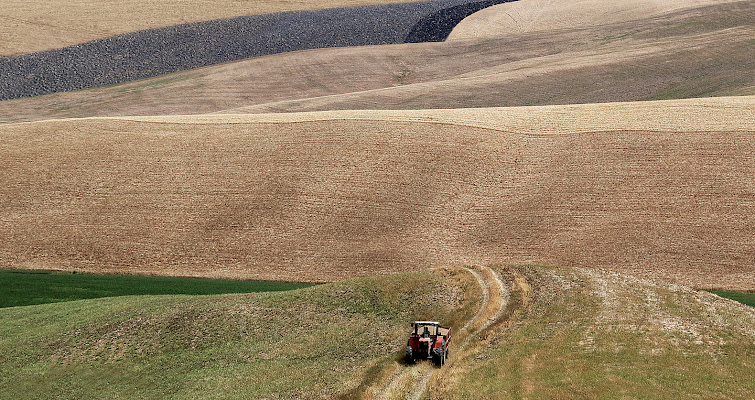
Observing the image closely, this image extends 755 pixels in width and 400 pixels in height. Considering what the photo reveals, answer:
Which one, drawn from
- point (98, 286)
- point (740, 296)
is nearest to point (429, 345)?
point (740, 296)

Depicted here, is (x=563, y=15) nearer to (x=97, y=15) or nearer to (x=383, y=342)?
(x=97, y=15)

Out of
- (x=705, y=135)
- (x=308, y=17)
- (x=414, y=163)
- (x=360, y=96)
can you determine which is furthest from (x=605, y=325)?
(x=308, y=17)

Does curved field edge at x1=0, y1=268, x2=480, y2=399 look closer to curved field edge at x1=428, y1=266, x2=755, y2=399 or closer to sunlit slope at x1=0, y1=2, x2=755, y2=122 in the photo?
curved field edge at x1=428, y1=266, x2=755, y2=399

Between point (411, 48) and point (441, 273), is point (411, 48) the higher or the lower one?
the higher one

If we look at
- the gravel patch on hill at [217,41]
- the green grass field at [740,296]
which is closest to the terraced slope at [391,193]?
the green grass field at [740,296]

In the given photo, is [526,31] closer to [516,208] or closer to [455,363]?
[516,208]

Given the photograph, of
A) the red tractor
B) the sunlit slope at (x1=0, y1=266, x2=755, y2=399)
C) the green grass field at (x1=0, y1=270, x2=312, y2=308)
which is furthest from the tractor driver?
the green grass field at (x1=0, y1=270, x2=312, y2=308)

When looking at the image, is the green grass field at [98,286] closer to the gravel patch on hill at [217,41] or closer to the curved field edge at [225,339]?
the curved field edge at [225,339]
